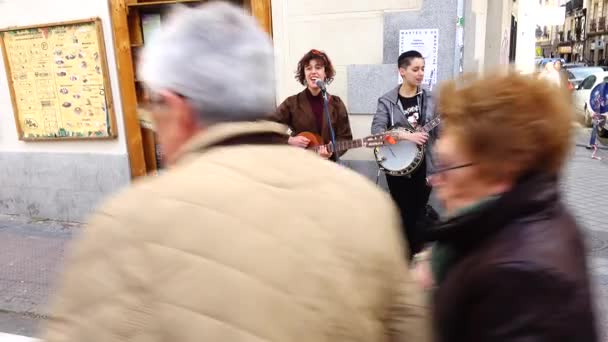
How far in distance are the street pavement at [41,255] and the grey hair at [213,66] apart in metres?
2.05

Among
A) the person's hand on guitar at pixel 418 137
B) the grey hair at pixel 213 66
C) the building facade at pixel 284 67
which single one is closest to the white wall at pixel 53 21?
the building facade at pixel 284 67

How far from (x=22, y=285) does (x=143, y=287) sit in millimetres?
4349

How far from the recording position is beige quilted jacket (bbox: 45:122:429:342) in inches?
35.5

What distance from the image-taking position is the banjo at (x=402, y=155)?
4.11 m

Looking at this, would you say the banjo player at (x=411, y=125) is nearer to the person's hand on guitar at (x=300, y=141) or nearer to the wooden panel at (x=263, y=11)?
the person's hand on guitar at (x=300, y=141)

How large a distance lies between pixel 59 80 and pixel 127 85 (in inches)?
36.4

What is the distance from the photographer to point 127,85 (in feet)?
18.6

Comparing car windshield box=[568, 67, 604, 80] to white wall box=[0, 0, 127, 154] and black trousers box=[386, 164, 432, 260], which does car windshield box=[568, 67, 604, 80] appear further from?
white wall box=[0, 0, 127, 154]

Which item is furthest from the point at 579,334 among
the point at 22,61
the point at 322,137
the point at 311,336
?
the point at 22,61

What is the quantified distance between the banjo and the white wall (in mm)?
3061

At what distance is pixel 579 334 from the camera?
1.10 m

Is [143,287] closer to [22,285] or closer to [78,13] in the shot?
[22,285]

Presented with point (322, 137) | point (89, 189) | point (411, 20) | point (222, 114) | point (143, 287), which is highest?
point (411, 20)

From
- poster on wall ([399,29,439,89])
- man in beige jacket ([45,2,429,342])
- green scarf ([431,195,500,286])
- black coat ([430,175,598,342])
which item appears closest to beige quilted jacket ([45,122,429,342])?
man in beige jacket ([45,2,429,342])
